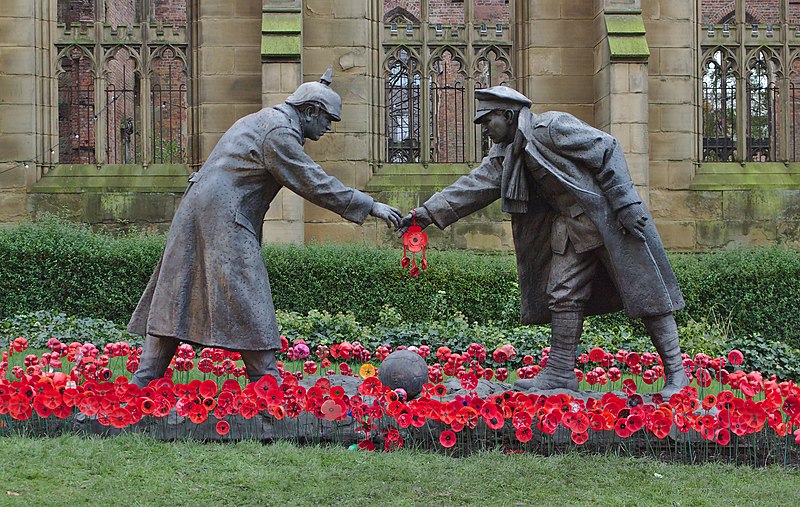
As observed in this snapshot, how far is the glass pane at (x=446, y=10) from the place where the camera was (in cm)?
2461

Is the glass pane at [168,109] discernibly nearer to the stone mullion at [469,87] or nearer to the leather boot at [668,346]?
the stone mullion at [469,87]

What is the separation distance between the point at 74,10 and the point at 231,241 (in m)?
14.5

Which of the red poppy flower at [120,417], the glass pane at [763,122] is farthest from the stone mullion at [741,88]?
the red poppy flower at [120,417]

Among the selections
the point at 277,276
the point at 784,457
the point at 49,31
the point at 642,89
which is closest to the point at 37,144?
the point at 49,31

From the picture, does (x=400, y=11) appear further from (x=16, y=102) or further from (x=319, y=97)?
(x=319, y=97)

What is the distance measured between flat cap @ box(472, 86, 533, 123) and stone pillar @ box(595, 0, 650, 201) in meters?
7.28

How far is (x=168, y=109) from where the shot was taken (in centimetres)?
1942

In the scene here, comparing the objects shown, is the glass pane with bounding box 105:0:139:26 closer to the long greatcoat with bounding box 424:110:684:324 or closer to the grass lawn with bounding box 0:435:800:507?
the long greatcoat with bounding box 424:110:684:324

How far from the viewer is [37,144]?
14109mm

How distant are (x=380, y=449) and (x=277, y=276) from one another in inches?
226

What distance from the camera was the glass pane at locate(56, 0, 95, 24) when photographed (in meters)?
18.3

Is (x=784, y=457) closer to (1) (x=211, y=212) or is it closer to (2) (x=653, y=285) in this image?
(2) (x=653, y=285)

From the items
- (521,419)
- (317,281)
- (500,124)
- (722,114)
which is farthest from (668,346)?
(722,114)

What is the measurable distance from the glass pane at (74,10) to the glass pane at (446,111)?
711 centimetres
